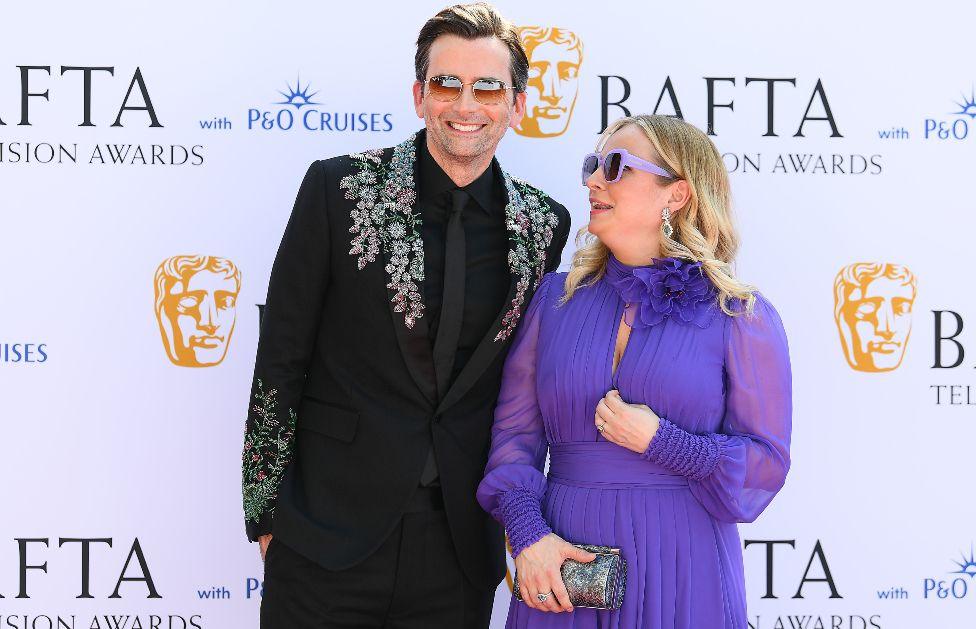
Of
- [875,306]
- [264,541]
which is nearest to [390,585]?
[264,541]

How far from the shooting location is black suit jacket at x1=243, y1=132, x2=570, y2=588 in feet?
6.68

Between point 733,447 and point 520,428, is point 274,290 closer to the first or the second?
point 520,428

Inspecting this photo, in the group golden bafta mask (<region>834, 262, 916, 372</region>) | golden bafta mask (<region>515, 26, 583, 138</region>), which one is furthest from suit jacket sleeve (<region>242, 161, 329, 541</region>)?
golden bafta mask (<region>834, 262, 916, 372</region>)

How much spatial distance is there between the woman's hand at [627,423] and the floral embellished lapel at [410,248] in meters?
0.31

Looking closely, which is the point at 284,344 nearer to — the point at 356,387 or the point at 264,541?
the point at 356,387

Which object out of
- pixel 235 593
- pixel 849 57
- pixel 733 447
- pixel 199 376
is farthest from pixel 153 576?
pixel 849 57

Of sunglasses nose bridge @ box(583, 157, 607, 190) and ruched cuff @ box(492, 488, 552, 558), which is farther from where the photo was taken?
sunglasses nose bridge @ box(583, 157, 607, 190)

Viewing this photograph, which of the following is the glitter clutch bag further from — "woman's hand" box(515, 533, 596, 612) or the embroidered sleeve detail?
the embroidered sleeve detail

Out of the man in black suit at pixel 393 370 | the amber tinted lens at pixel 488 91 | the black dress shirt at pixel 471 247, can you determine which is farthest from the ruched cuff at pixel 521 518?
the amber tinted lens at pixel 488 91

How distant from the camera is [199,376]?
9.29 feet

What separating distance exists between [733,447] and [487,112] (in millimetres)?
A: 842

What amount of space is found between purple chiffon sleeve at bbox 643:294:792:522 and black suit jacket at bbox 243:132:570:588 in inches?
16.8

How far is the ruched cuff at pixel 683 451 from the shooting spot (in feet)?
6.04

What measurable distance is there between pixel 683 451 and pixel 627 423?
11cm
